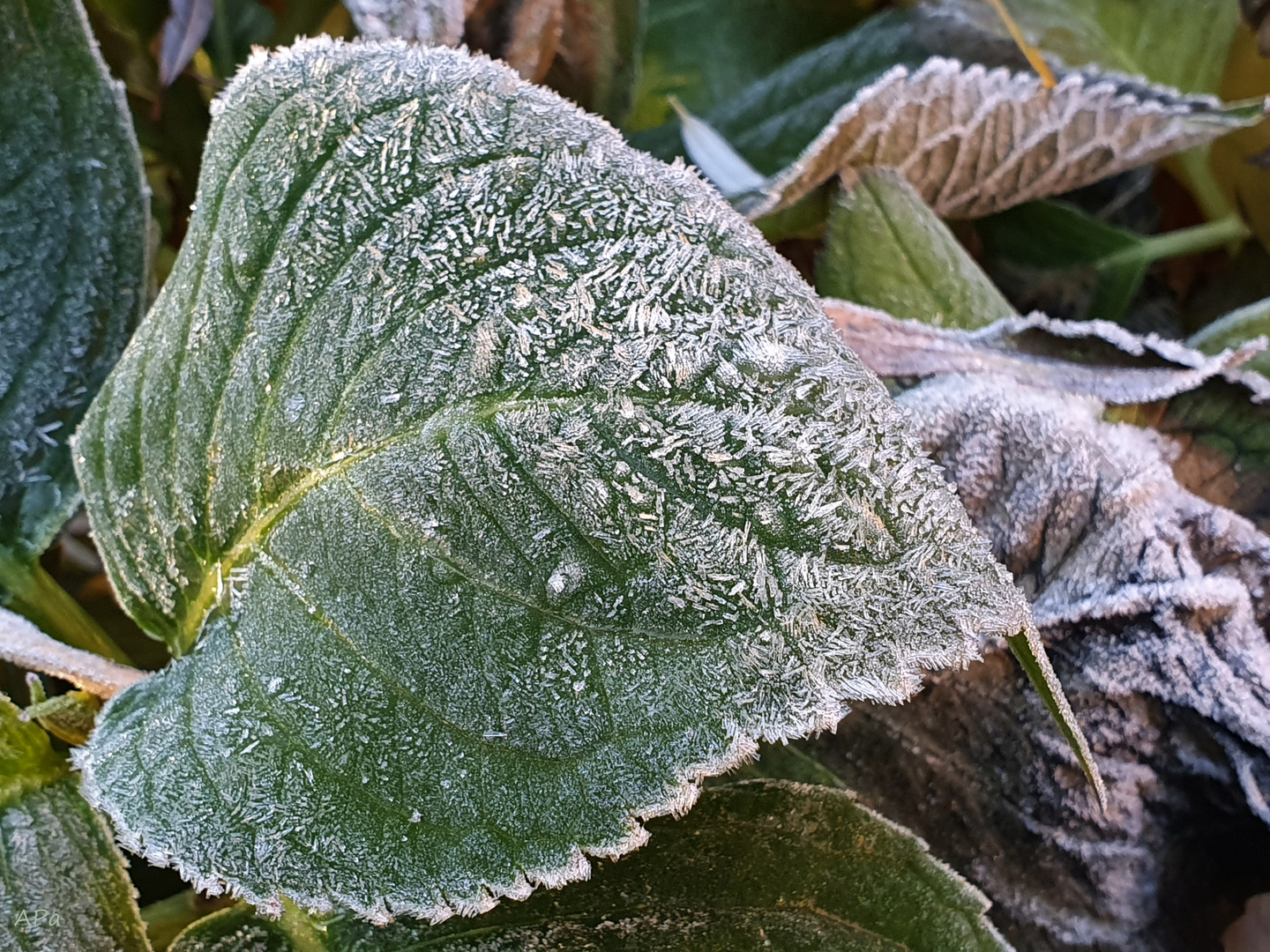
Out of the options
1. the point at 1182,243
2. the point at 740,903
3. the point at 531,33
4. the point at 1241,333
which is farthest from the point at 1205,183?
the point at 740,903

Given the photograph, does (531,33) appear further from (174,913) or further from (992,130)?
(174,913)

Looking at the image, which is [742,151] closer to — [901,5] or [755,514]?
[901,5]

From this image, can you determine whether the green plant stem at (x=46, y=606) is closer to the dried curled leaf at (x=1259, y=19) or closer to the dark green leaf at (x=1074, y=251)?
the dark green leaf at (x=1074, y=251)

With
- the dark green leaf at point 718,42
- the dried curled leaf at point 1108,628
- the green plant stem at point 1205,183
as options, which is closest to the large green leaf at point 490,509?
the dried curled leaf at point 1108,628

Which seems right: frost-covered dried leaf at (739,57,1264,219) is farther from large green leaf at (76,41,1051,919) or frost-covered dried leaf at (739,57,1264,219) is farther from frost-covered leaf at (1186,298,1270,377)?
large green leaf at (76,41,1051,919)

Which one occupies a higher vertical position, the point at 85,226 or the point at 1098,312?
the point at 85,226

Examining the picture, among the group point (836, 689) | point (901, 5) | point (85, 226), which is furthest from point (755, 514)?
point (901, 5)
